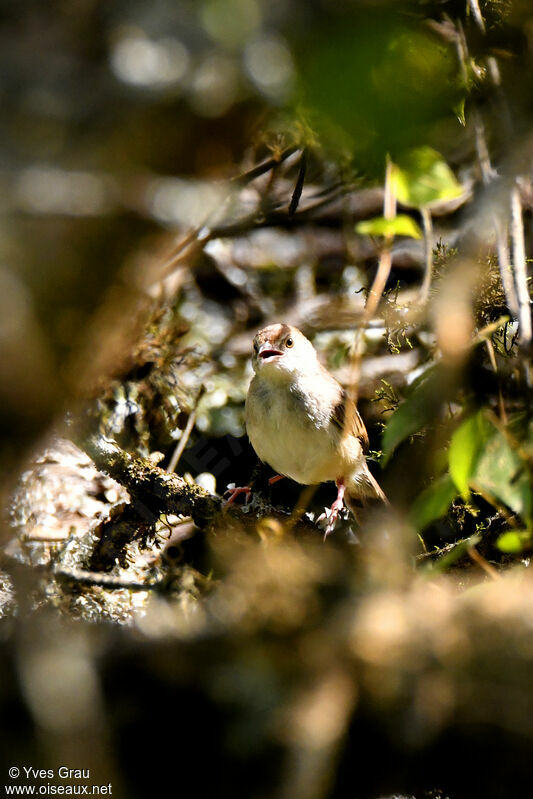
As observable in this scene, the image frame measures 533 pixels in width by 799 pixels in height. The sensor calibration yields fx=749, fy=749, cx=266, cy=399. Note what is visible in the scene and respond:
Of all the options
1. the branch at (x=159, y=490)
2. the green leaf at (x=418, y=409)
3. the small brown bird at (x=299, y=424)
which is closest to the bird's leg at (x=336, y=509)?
the small brown bird at (x=299, y=424)

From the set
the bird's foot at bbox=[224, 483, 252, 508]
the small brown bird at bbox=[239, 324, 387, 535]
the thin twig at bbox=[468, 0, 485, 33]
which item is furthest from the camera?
the small brown bird at bbox=[239, 324, 387, 535]

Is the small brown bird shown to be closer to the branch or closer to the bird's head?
the bird's head

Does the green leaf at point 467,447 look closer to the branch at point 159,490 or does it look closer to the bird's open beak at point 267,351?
the branch at point 159,490

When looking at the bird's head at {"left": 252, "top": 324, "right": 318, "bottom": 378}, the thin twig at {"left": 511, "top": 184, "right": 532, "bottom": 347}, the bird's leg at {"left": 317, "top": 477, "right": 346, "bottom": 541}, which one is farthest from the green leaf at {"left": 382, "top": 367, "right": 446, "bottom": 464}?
the bird's head at {"left": 252, "top": 324, "right": 318, "bottom": 378}

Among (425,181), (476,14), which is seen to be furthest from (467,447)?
(476,14)

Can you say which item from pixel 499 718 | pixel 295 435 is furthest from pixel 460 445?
pixel 295 435
